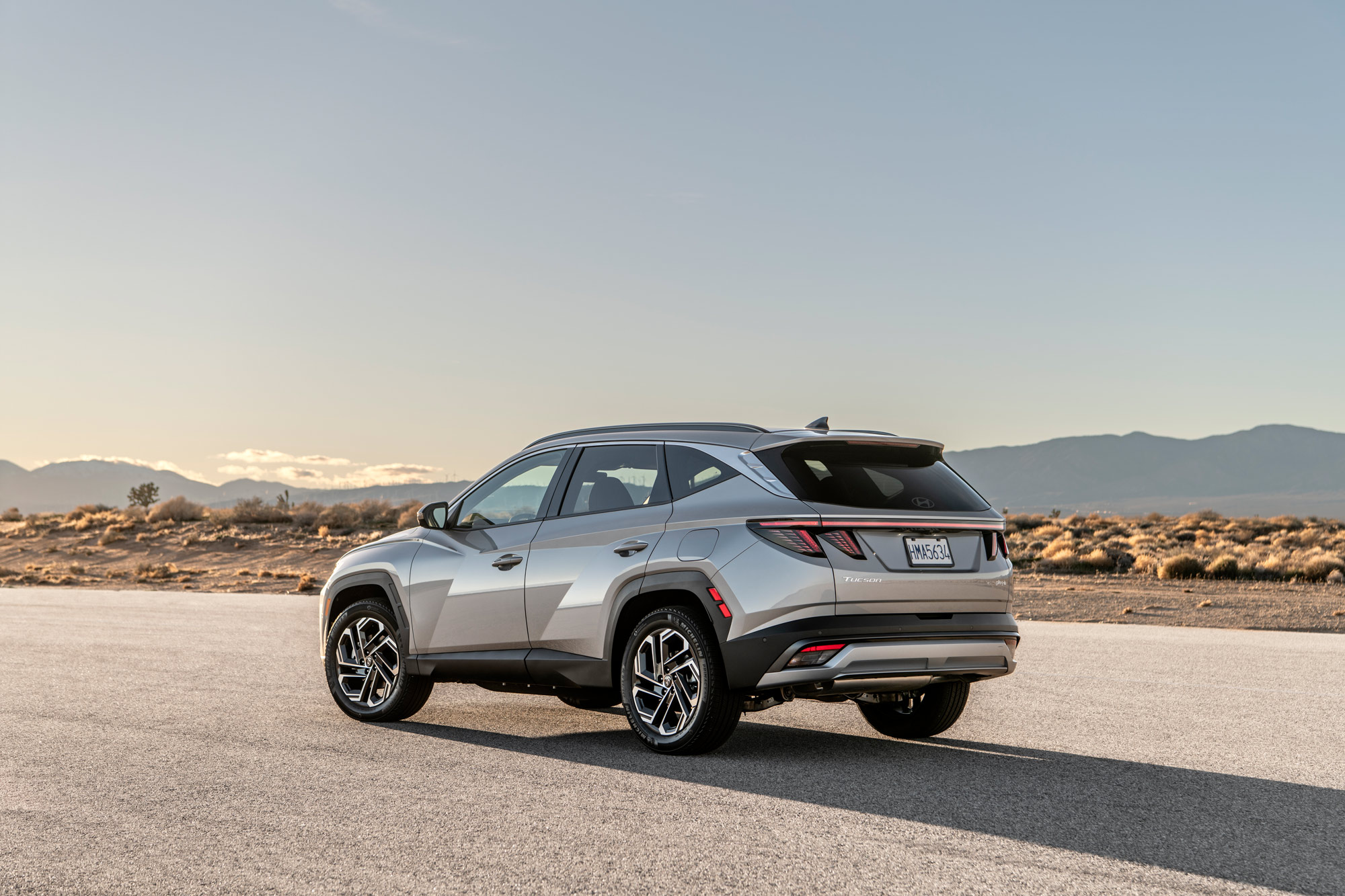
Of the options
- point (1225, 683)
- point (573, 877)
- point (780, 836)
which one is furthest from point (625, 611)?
point (1225, 683)

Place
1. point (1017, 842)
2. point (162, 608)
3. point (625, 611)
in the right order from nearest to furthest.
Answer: point (1017, 842) < point (625, 611) < point (162, 608)

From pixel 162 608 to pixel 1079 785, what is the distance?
730 inches

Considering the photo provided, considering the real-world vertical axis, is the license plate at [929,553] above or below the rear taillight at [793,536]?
below

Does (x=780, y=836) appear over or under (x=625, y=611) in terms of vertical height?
under

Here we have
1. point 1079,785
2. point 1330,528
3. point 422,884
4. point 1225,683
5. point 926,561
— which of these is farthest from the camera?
point 1330,528

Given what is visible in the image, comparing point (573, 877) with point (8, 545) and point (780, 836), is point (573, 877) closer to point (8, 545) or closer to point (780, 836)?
point (780, 836)

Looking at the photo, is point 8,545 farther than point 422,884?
Yes

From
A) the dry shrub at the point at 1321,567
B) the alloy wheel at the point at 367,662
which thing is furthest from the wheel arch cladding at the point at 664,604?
the dry shrub at the point at 1321,567

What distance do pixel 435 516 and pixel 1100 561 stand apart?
3008 centimetres

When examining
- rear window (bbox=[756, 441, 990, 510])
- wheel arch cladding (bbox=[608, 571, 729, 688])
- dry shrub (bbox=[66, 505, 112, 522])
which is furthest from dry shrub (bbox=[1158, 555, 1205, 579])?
dry shrub (bbox=[66, 505, 112, 522])

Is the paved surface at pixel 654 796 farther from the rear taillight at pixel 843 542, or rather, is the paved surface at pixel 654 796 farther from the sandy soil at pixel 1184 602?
the sandy soil at pixel 1184 602

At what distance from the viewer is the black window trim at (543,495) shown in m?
8.48

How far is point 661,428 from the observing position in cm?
815

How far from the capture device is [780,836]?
5.52 m
